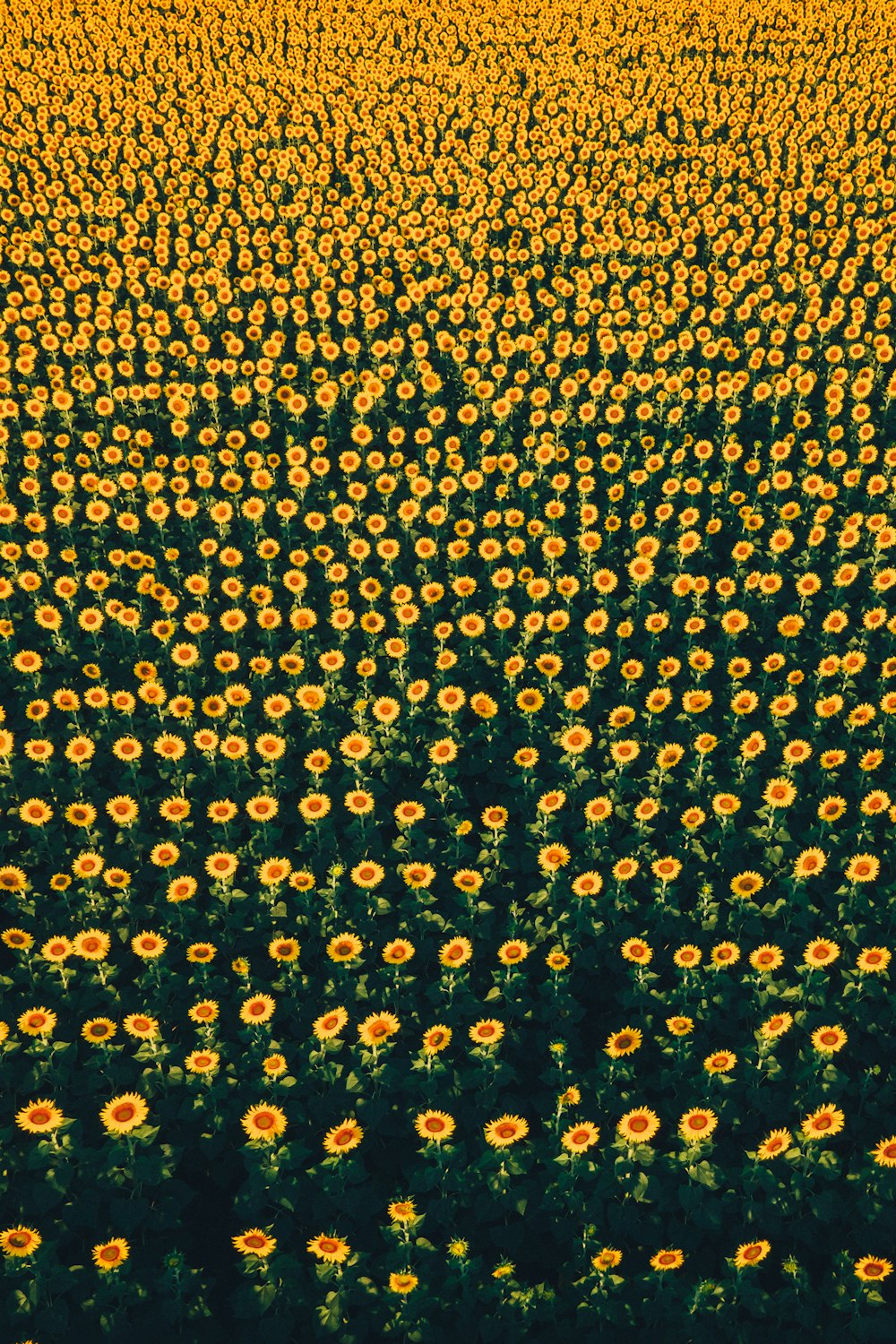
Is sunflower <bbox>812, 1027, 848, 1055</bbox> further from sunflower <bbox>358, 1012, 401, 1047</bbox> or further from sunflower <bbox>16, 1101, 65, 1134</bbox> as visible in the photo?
sunflower <bbox>16, 1101, 65, 1134</bbox>

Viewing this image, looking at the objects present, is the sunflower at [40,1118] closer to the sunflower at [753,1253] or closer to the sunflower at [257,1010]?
the sunflower at [257,1010]

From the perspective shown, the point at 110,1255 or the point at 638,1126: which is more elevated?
the point at 638,1126

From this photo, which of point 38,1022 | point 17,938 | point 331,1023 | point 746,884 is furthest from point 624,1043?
point 17,938

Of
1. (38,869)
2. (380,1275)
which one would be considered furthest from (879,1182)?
(38,869)

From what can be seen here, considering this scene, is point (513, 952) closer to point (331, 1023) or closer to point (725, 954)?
point (331, 1023)

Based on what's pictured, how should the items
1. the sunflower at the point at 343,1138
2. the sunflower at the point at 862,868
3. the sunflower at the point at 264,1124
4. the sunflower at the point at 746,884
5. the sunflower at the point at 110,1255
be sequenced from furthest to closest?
the sunflower at the point at 862,868, the sunflower at the point at 746,884, the sunflower at the point at 264,1124, the sunflower at the point at 343,1138, the sunflower at the point at 110,1255

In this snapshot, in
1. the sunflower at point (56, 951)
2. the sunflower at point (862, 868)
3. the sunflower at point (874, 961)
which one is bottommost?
the sunflower at point (874, 961)

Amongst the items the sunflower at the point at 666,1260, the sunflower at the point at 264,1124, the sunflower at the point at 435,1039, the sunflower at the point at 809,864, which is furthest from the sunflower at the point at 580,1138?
the sunflower at the point at 809,864
